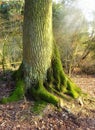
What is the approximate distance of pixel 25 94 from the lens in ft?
18.0

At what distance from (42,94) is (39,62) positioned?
77 cm

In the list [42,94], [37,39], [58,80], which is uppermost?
[37,39]

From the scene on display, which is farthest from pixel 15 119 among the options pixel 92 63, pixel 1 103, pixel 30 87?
pixel 92 63

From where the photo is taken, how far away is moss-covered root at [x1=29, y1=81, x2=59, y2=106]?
5.31 metres

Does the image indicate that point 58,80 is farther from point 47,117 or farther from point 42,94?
point 47,117

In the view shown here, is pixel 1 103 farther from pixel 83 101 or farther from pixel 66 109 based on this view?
pixel 83 101

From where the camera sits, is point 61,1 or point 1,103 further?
point 61,1

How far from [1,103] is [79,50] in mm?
6760

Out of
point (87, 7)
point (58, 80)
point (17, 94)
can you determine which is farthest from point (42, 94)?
point (87, 7)

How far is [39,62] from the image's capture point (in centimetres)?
561

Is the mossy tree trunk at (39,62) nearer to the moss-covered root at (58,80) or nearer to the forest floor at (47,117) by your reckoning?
the moss-covered root at (58,80)

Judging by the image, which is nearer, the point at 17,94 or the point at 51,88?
the point at 17,94

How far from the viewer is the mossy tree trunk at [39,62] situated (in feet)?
17.7

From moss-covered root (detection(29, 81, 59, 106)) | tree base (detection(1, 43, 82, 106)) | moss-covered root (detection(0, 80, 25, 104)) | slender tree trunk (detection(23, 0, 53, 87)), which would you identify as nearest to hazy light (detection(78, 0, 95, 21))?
tree base (detection(1, 43, 82, 106))
